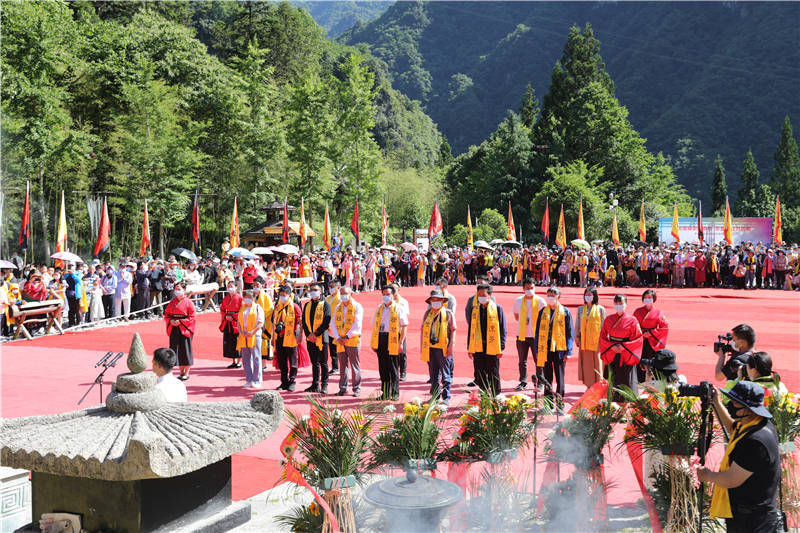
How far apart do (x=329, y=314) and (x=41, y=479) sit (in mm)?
8087

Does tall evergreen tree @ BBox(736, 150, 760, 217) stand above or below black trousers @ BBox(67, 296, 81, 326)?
above

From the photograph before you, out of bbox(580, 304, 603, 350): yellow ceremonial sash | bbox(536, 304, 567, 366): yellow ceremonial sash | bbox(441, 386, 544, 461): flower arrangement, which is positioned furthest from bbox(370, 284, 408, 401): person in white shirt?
bbox(441, 386, 544, 461): flower arrangement

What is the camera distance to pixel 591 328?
10.1m

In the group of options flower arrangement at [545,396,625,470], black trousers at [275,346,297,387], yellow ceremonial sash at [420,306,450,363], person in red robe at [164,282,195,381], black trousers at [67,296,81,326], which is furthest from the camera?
black trousers at [67,296,81,326]

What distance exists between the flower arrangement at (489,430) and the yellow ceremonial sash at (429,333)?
4.70m

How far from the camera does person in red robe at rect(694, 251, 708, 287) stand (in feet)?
103

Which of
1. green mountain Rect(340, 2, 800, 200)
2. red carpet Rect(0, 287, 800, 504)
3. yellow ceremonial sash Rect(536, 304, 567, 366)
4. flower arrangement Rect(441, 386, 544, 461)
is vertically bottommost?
red carpet Rect(0, 287, 800, 504)

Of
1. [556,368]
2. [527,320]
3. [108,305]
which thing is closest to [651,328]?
[556,368]

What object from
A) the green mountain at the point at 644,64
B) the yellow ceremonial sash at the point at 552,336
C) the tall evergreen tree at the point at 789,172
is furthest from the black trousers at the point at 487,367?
the green mountain at the point at 644,64

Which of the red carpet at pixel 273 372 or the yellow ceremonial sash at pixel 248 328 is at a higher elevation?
the yellow ceremonial sash at pixel 248 328

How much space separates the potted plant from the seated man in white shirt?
5.13ft

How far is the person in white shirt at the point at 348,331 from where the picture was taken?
37.2ft

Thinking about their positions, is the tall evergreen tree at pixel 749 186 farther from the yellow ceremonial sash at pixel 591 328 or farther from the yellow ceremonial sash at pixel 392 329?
the yellow ceremonial sash at pixel 392 329

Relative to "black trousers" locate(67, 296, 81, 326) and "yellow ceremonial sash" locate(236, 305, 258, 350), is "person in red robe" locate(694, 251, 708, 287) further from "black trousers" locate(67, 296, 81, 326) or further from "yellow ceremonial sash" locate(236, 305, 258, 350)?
"black trousers" locate(67, 296, 81, 326)
